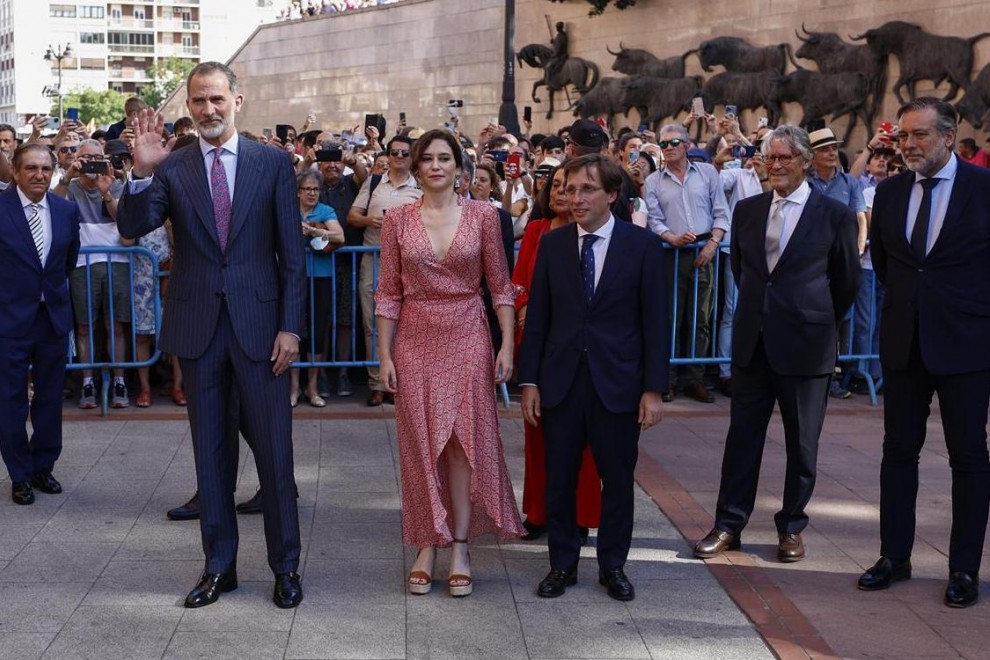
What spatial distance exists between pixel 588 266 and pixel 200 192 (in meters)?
1.59

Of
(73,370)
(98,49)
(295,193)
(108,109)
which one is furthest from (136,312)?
(98,49)

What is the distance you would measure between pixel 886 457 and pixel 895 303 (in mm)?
691

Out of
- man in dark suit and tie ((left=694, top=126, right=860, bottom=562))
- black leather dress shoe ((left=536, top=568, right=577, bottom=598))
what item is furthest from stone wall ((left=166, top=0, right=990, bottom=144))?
black leather dress shoe ((left=536, top=568, right=577, bottom=598))

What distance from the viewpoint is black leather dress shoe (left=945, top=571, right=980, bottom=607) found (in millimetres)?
5117

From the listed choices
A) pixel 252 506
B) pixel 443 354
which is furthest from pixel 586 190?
pixel 252 506

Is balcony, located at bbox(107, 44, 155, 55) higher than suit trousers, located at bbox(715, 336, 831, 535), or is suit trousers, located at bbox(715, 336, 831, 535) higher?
balcony, located at bbox(107, 44, 155, 55)

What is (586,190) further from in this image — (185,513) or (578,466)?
(185,513)

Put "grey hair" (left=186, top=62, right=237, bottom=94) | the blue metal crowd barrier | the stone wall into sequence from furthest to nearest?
1. the stone wall
2. the blue metal crowd barrier
3. "grey hair" (left=186, top=62, right=237, bottom=94)

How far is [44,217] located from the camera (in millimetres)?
6883

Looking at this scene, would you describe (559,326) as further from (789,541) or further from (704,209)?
(704,209)

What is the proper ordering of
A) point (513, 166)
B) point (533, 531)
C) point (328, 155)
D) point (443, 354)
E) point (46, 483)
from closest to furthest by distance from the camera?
point (443, 354) → point (533, 531) → point (46, 483) → point (328, 155) → point (513, 166)

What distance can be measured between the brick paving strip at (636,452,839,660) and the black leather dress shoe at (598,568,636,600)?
445mm

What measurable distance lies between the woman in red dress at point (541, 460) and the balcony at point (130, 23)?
11508cm

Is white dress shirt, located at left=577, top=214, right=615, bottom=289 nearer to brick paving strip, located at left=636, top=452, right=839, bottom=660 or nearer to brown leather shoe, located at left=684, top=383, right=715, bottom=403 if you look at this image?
brick paving strip, located at left=636, top=452, right=839, bottom=660
